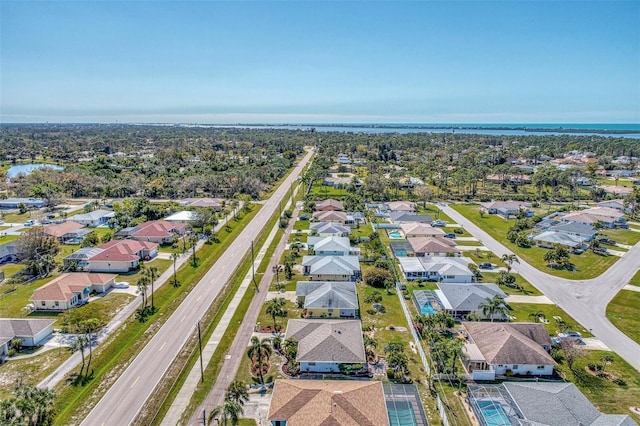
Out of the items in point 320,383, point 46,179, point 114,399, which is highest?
point 46,179

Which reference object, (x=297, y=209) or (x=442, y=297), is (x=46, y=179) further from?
(x=442, y=297)

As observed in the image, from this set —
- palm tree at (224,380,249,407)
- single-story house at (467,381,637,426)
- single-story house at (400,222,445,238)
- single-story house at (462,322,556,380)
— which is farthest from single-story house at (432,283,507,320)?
palm tree at (224,380,249,407)

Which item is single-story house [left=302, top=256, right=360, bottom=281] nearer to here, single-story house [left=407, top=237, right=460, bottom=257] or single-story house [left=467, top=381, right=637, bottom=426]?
single-story house [left=407, top=237, right=460, bottom=257]

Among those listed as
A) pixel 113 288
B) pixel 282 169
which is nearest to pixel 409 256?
pixel 113 288

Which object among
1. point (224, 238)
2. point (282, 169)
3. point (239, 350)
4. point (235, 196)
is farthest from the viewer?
point (282, 169)

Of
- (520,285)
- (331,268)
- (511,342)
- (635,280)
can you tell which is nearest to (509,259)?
(520,285)

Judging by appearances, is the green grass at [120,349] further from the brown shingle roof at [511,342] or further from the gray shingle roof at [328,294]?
the brown shingle roof at [511,342]

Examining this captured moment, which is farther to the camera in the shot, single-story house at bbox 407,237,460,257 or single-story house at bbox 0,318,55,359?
single-story house at bbox 407,237,460,257

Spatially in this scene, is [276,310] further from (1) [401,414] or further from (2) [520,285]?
(2) [520,285]
